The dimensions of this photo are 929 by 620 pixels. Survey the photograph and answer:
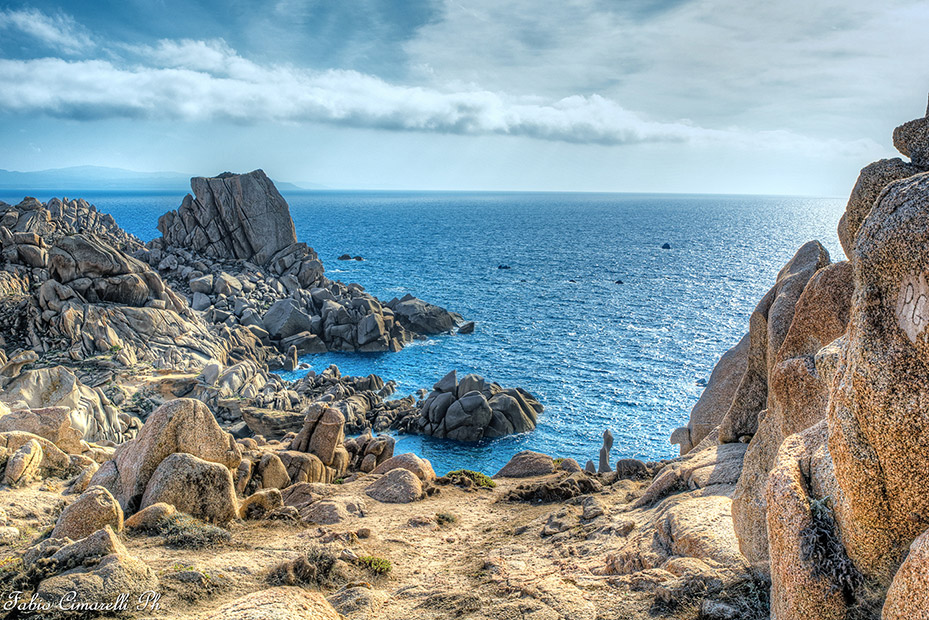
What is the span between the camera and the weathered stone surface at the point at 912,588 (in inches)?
233

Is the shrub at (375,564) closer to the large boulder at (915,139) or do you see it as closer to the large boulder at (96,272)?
the large boulder at (915,139)

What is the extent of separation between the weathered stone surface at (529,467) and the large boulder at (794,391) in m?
18.1

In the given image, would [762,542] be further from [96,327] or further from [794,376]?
[96,327]

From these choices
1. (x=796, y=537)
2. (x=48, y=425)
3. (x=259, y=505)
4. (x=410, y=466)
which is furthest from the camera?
(x=410, y=466)

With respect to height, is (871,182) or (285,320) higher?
Result: (871,182)

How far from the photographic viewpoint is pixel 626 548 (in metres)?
15.5

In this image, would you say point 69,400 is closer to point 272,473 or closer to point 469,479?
point 272,473

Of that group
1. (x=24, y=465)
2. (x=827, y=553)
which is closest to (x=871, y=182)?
(x=827, y=553)

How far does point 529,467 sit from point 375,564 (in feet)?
53.9

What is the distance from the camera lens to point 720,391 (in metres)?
25.0

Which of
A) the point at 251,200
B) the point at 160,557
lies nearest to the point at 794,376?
the point at 160,557

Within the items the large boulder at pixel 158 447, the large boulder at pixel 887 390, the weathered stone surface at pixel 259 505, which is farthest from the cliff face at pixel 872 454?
the large boulder at pixel 158 447

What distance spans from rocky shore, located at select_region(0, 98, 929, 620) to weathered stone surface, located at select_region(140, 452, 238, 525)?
0.06 meters

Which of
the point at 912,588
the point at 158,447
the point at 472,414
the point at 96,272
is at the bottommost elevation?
the point at 472,414
